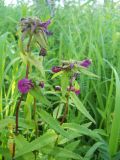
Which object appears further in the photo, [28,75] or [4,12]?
[4,12]

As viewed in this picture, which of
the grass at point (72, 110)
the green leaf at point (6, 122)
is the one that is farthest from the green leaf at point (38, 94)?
the green leaf at point (6, 122)

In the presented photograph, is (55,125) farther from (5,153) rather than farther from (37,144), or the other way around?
(5,153)

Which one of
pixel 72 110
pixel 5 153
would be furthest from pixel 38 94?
pixel 72 110

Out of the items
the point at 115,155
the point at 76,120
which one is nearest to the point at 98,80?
A: the point at 76,120

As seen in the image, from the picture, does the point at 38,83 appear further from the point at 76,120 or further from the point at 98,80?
the point at 98,80

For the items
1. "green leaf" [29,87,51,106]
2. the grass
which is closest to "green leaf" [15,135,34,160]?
the grass

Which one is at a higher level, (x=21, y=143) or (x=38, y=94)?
(x=38, y=94)

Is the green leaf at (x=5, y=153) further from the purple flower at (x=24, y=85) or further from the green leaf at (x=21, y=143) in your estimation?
the purple flower at (x=24, y=85)

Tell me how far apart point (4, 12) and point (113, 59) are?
2.01 metres

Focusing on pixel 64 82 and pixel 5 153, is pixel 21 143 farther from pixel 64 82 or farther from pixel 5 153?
pixel 64 82

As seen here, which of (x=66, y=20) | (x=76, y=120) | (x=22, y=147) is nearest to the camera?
(x=22, y=147)

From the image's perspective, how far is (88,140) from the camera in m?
1.50

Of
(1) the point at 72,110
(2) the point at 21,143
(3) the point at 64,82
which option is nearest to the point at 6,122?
(2) the point at 21,143

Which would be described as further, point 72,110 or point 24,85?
point 72,110
